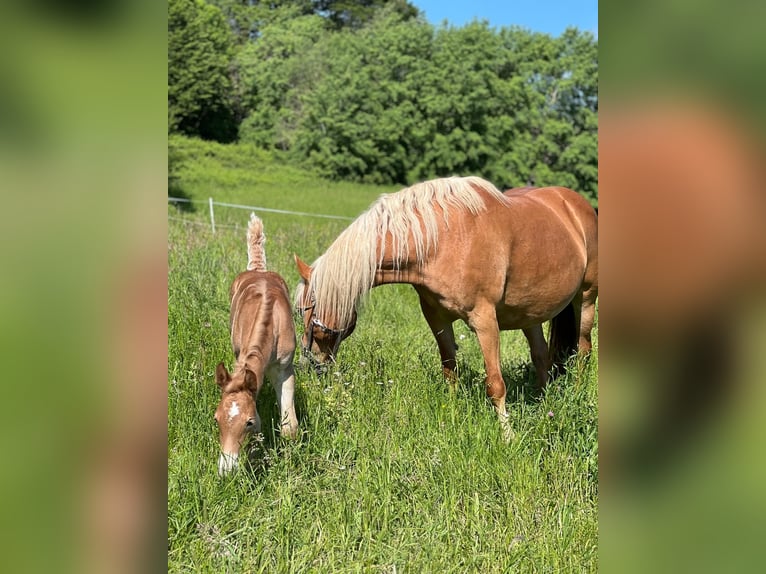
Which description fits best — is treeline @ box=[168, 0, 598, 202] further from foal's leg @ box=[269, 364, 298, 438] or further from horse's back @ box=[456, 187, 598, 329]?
foal's leg @ box=[269, 364, 298, 438]

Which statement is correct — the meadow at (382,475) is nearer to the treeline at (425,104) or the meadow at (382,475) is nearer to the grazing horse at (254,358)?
the grazing horse at (254,358)

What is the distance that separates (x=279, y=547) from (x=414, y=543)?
0.56m

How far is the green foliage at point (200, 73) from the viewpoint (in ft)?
114

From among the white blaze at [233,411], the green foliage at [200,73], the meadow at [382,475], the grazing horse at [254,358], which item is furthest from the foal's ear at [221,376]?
the green foliage at [200,73]

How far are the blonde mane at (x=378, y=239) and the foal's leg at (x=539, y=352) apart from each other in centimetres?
138

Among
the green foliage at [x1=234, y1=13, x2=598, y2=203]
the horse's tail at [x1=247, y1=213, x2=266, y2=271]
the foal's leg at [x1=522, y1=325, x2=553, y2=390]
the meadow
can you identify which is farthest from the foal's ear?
the green foliage at [x1=234, y1=13, x2=598, y2=203]

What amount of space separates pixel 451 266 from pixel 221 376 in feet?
5.19

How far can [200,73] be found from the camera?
123ft

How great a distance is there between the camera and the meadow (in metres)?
2.40

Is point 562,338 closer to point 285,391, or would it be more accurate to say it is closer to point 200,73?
point 285,391
